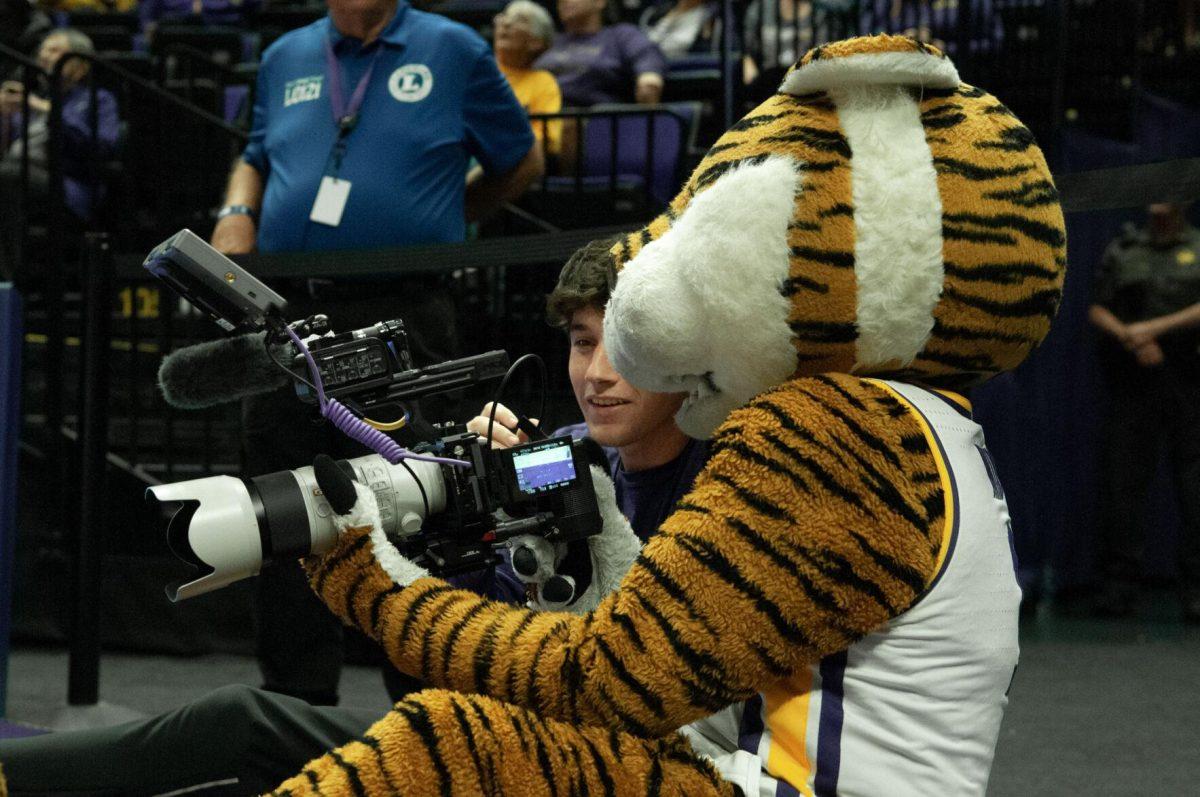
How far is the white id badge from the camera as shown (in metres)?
3.12

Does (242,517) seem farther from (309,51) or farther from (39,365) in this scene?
(39,365)

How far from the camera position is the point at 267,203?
3240 mm

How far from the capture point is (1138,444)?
4.98 m

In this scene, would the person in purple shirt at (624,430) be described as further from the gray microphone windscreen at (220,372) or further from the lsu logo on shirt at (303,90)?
the lsu logo on shirt at (303,90)

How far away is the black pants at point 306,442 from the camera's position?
3.04 metres

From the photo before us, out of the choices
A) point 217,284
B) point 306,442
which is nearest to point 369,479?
point 217,284

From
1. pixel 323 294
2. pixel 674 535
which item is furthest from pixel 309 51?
pixel 674 535

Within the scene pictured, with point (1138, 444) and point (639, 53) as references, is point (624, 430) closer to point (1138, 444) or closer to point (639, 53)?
point (1138, 444)

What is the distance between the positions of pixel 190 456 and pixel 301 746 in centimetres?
338

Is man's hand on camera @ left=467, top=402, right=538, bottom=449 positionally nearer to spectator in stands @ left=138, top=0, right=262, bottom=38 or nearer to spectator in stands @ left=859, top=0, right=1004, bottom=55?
spectator in stands @ left=859, top=0, right=1004, bottom=55

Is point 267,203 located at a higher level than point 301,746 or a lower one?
higher

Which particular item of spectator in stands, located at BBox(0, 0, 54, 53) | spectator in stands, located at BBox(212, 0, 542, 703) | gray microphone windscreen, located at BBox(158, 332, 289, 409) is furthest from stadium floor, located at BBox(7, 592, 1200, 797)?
spectator in stands, located at BBox(0, 0, 54, 53)

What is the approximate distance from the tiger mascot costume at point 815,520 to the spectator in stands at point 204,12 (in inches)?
269

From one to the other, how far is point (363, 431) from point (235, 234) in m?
1.94
